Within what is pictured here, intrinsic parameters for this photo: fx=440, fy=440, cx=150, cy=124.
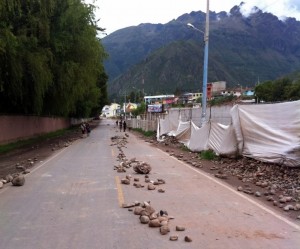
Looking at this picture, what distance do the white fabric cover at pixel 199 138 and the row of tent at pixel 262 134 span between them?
61 centimetres

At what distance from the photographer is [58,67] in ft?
98.6

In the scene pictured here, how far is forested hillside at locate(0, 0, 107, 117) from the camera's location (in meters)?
Result: 22.8

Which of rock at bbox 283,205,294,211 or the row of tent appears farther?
the row of tent

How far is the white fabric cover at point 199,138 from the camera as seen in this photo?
2228 cm

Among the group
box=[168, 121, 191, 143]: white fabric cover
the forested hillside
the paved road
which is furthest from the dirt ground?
box=[168, 121, 191, 143]: white fabric cover

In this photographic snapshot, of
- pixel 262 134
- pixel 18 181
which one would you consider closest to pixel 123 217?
pixel 18 181

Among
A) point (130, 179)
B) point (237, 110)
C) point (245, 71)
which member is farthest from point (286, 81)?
point (245, 71)

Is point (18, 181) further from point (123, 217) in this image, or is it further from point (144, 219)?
point (144, 219)

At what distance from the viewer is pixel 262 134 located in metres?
15.2

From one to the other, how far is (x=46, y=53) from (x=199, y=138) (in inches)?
436

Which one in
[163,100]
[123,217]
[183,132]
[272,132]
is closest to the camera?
[123,217]

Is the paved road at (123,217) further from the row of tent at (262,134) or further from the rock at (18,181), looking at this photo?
the row of tent at (262,134)

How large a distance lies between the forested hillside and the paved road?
31.5ft

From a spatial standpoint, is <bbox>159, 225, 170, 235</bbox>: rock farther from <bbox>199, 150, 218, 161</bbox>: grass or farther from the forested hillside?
the forested hillside
